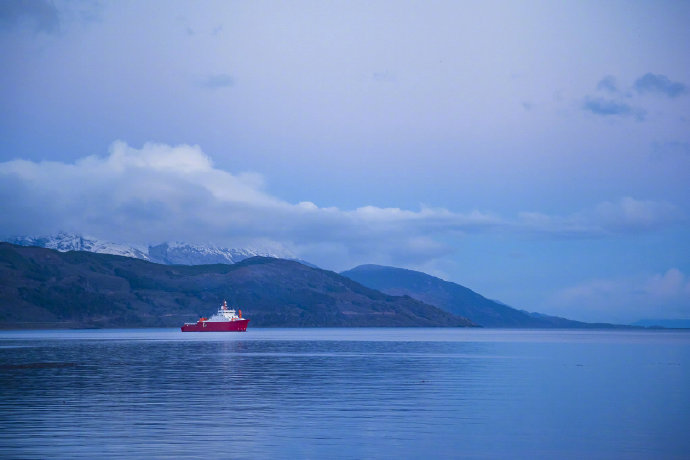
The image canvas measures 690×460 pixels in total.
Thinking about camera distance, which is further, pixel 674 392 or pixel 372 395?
pixel 674 392

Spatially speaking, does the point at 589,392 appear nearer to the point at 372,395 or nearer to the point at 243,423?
the point at 372,395

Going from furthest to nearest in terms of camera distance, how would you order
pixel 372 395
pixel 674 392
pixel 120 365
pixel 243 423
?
pixel 120 365, pixel 674 392, pixel 372 395, pixel 243 423

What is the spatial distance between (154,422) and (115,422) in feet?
8.28

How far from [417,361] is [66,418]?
73010 millimetres

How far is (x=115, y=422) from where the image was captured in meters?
52.2

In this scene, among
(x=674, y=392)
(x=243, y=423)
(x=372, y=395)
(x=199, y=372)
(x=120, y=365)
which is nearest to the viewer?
(x=243, y=423)

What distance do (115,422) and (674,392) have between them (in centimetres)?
4854

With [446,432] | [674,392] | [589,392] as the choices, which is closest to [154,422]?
[446,432]

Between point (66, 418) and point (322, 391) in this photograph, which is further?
point (322, 391)

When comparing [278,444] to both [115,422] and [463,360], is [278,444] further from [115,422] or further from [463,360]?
[463,360]

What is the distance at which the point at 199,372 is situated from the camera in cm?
9694

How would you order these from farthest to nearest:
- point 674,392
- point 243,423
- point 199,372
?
1. point 199,372
2. point 674,392
3. point 243,423

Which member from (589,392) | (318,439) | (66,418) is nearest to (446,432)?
(318,439)

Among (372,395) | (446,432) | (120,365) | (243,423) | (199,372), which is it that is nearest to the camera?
(446,432)
